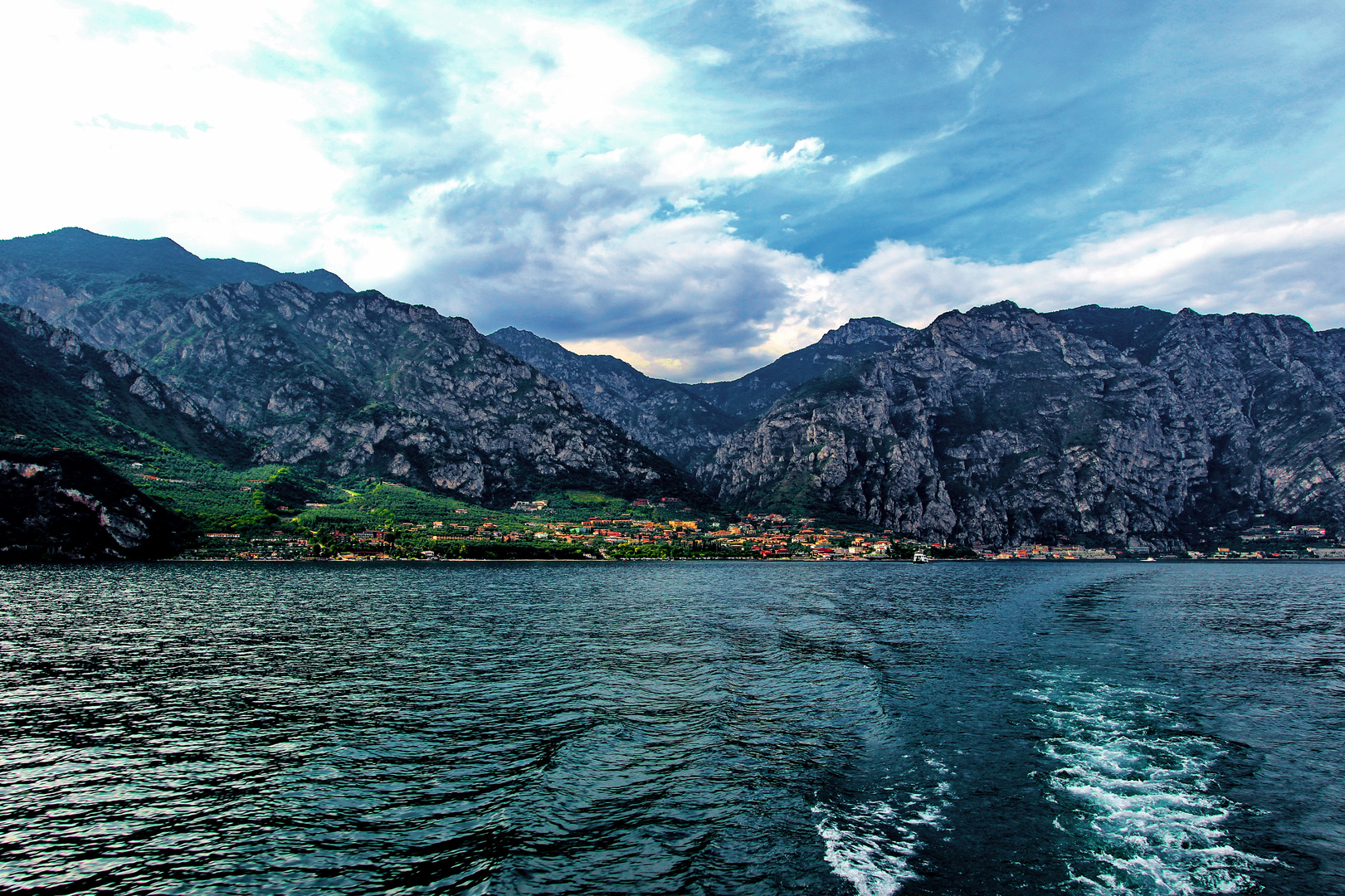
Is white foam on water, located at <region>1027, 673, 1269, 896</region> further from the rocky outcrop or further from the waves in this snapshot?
the rocky outcrop

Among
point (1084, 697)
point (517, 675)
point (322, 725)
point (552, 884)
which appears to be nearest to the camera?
point (552, 884)

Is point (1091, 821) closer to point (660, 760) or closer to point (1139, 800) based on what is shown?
point (1139, 800)

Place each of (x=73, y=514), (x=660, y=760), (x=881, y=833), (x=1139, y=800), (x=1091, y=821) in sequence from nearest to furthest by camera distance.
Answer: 1. (x=881, y=833)
2. (x=1091, y=821)
3. (x=1139, y=800)
4. (x=660, y=760)
5. (x=73, y=514)

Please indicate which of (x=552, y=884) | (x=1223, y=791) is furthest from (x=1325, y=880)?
(x=552, y=884)

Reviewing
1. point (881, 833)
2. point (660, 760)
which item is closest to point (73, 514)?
point (660, 760)

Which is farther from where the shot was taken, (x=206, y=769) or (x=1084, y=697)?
(x=1084, y=697)

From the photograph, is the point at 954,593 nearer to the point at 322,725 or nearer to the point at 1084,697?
the point at 1084,697
